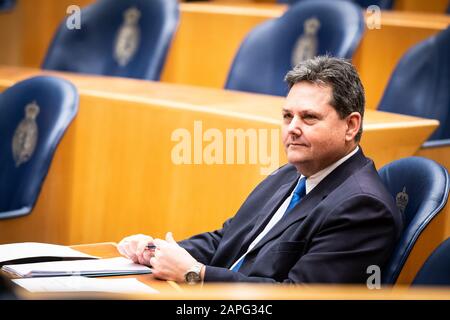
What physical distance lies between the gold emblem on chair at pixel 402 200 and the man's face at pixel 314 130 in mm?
113

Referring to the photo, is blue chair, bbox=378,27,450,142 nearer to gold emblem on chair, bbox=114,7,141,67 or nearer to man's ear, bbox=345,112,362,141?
gold emblem on chair, bbox=114,7,141,67

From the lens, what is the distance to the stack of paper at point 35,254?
1.36 m

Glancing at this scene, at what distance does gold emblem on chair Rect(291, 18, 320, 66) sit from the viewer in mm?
2402

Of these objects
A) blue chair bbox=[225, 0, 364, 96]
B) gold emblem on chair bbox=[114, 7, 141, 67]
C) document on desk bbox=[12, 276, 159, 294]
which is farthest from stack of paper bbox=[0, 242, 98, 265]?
gold emblem on chair bbox=[114, 7, 141, 67]

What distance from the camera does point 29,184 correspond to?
185 cm

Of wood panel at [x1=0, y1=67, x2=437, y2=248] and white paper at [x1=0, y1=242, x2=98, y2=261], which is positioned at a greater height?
wood panel at [x1=0, y1=67, x2=437, y2=248]

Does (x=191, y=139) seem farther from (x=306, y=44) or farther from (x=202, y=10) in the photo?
(x=202, y=10)

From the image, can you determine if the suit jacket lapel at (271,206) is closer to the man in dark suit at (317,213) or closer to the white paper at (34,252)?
the man in dark suit at (317,213)

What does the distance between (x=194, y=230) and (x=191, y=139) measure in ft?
0.63
